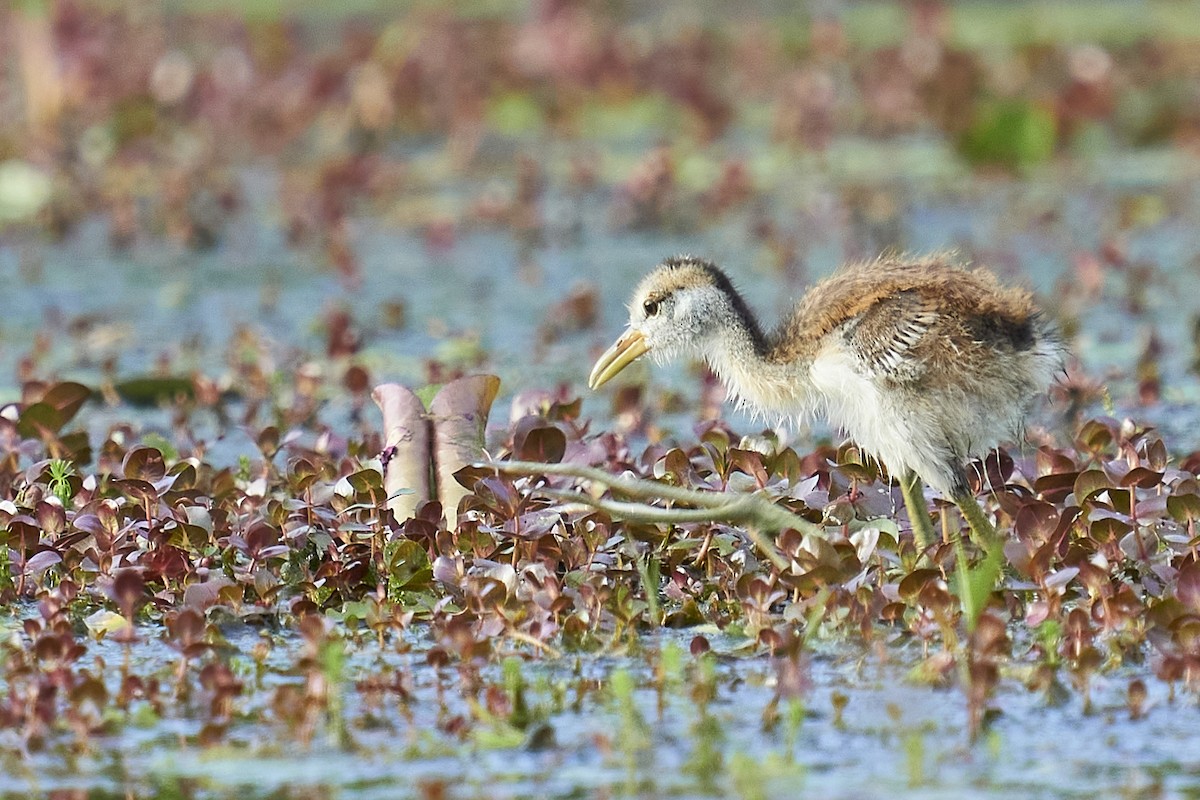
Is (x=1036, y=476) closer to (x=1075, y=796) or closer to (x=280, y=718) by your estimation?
(x=1075, y=796)

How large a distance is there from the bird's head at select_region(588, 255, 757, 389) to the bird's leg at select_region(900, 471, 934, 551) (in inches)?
23.5

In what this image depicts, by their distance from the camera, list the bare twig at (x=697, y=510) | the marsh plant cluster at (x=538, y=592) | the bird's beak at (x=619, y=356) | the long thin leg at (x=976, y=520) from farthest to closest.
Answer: the bird's beak at (x=619, y=356)
the long thin leg at (x=976, y=520)
the bare twig at (x=697, y=510)
the marsh plant cluster at (x=538, y=592)

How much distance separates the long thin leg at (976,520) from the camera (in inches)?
181

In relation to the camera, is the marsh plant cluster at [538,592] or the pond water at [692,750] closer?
the pond water at [692,750]

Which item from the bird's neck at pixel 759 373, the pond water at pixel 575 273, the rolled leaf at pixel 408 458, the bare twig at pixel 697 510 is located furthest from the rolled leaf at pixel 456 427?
the pond water at pixel 575 273

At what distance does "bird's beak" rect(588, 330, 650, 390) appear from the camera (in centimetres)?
539

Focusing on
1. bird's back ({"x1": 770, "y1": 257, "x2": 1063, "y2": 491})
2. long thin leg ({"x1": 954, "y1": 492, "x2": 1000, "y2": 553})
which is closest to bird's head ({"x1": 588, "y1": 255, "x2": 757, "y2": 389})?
bird's back ({"x1": 770, "y1": 257, "x2": 1063, "y2": 491})

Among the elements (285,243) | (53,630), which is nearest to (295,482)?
(53,630)

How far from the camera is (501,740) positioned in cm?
360

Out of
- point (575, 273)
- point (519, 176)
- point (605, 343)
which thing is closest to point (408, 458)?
point (605, 343)

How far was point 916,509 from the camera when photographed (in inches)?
187

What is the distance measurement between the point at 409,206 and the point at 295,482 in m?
5.84

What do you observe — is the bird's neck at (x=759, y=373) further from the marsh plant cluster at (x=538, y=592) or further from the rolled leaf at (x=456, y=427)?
the rolled leaf at (x=456, y=427)

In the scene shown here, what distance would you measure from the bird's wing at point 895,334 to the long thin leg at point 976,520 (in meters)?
0.31
